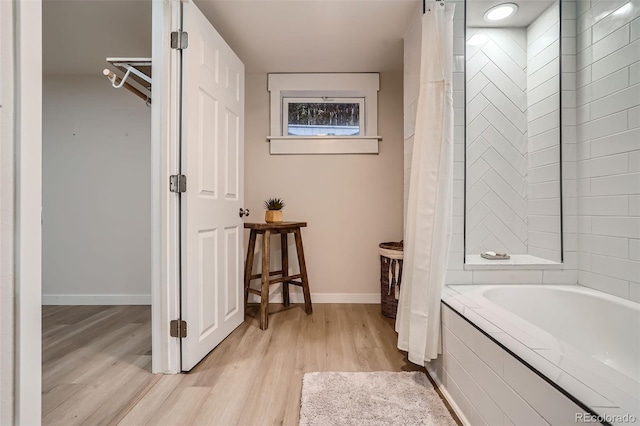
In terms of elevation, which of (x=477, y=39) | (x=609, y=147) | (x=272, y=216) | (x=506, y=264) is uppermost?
(x=477, y=39)

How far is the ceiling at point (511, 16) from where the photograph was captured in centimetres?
169

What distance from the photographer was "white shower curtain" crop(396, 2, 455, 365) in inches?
55.8

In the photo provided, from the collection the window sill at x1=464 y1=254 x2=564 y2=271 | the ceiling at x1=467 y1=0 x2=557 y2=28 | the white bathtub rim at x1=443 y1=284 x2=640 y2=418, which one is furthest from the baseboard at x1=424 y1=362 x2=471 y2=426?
the ceiling at x1=467 y1=0 x2=557 y2=28

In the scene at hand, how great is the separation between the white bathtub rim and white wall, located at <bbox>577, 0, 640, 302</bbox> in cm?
27

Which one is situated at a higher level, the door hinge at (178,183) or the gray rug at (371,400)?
the door hinge at (178,183)

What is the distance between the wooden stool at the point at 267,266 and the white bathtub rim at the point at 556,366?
132 centimetres

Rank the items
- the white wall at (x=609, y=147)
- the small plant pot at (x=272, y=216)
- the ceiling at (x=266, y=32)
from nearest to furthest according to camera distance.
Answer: the white wall at (x=609, y=147) < the ceiling at (x=266, y=32) < the small plant pot at (x=272, y=216)

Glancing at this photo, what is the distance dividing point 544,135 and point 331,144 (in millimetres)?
1525

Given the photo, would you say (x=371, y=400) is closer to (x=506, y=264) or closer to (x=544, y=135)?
(x=506, y=264)

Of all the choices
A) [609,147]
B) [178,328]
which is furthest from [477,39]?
[178,328]

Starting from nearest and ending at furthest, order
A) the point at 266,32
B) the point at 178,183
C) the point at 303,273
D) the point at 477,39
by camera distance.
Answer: the point at 178,183, the point at 477,39, the point at 266,32, the point at 303,273

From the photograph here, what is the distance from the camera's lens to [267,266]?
220cm
